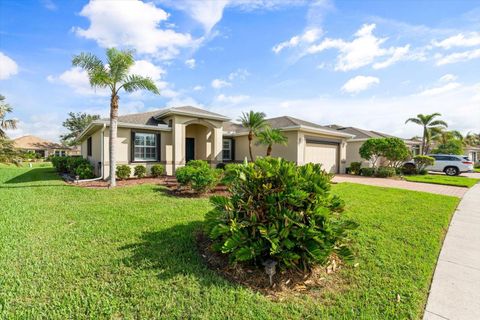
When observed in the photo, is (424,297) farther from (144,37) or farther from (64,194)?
(144,37)

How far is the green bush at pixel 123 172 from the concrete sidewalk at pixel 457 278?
12.6m

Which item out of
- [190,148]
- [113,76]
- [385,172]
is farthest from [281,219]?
[385,172]

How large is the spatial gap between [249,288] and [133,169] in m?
11.8

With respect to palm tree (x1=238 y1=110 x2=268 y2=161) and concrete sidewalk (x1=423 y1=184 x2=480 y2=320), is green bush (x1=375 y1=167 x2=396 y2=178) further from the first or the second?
concrete sidewalk (x1=423 y1=184 x2=480 y2=320)

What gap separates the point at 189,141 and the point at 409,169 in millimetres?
18548

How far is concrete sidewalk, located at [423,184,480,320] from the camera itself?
2682mm

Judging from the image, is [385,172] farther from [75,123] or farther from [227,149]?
[75,123]

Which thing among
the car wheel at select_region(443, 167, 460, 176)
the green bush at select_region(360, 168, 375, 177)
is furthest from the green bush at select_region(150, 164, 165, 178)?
the car wheel at select_region(443, 167, 460, 176)

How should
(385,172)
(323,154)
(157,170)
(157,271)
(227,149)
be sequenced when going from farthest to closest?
(227,149), (323,154), (385,172), (157,170), (157,271)

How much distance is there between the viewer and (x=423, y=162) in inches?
737

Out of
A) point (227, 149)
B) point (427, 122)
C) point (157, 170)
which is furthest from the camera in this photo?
point (427, 122)

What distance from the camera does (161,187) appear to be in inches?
393

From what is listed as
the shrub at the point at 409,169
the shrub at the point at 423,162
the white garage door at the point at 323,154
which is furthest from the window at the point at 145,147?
the shrub at the point at 423,162

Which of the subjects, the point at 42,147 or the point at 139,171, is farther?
the point at 42,147
